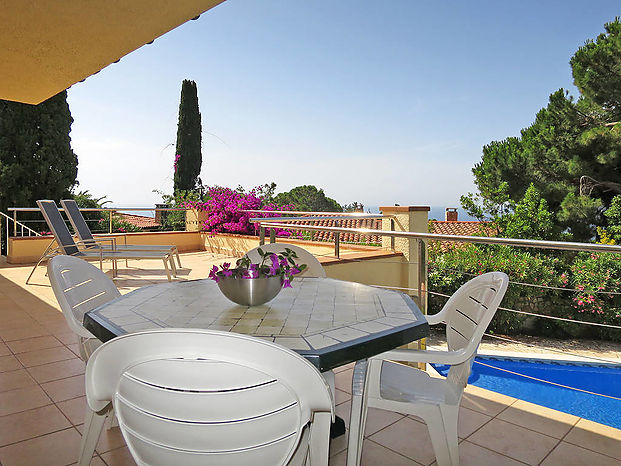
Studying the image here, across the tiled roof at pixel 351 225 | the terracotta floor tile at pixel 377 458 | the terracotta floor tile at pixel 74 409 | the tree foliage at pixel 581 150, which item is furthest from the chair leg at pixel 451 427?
the tree foliage at pixel 581 150

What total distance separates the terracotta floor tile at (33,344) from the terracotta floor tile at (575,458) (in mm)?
2921

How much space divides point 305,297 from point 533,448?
1.08 meters

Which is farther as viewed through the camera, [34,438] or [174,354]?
[34,438]

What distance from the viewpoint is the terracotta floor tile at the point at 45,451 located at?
1625 mm

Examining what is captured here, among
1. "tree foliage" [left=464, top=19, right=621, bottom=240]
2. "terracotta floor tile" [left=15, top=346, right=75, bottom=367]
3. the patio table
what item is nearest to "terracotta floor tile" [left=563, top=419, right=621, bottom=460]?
the patio table

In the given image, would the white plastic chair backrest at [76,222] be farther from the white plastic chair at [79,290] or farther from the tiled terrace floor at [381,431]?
the white plastic chair at [79,290]

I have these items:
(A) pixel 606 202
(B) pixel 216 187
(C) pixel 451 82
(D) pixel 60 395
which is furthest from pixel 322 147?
(D) pixel 60 395

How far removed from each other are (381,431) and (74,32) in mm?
3220

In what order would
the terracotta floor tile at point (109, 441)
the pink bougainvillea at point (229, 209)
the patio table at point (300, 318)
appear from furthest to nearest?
the pink bougainvillea at point (229, 209)
the terracotta floor tile at point (109, 441)
the patio table at point (300, 318)

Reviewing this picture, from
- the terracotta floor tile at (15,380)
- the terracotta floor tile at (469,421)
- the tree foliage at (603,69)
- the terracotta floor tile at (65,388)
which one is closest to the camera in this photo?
the terracotta floor tile at (469,421)

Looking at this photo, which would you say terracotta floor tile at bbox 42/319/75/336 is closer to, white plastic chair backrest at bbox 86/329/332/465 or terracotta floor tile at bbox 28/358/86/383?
terracotta floor tile at bbox 28/358/86/383

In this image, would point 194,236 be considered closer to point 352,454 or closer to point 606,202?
point 352,454

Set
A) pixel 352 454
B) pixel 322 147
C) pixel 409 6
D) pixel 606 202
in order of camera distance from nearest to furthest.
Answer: pixel 352 454 < pixel 606 202 < pixel 409 6 < pixel 322 147

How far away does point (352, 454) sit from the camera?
1.35 metres
